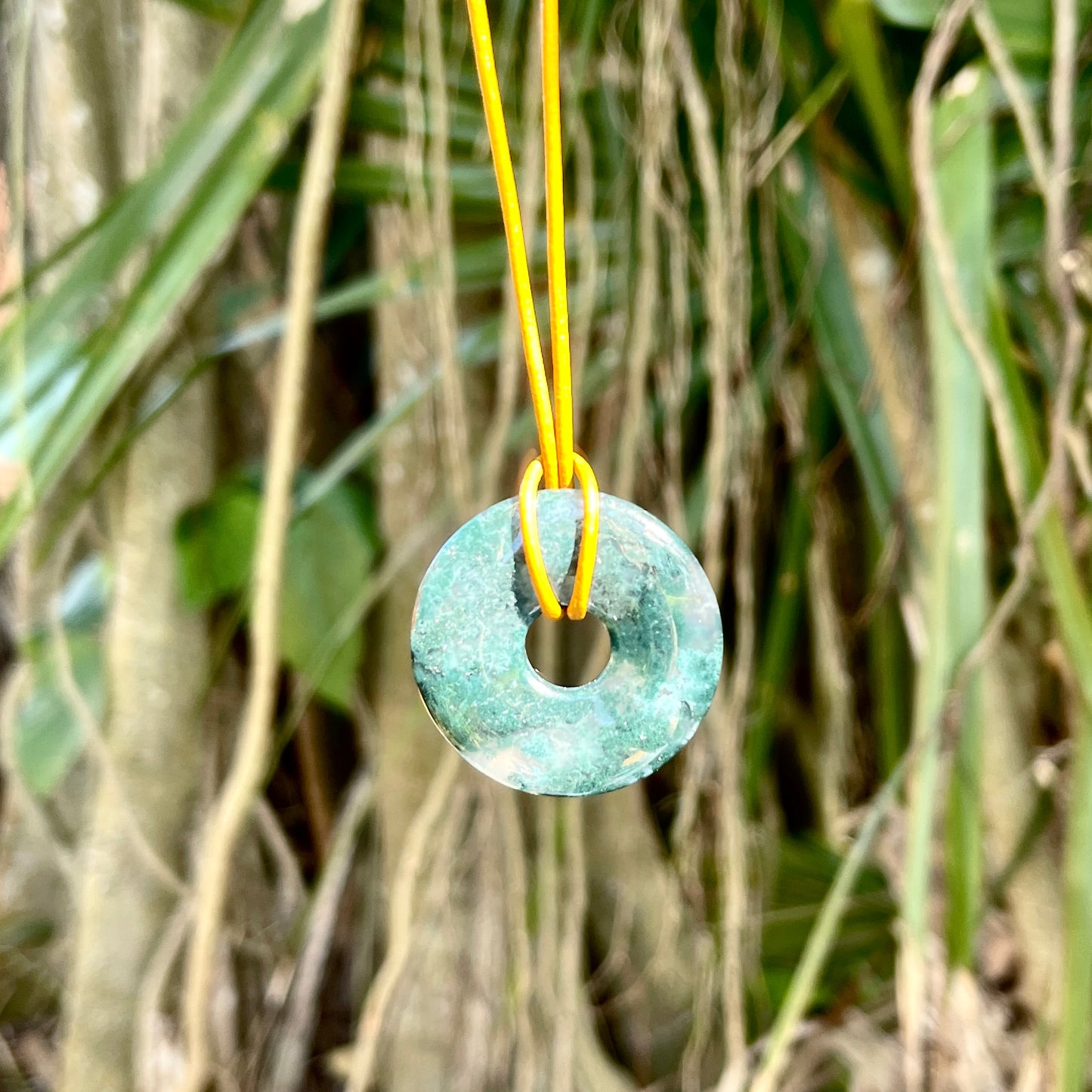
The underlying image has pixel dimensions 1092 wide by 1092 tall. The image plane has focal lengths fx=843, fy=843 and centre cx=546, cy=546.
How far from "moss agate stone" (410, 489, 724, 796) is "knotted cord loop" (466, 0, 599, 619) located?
0.01 metres

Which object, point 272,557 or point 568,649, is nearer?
point 272,557

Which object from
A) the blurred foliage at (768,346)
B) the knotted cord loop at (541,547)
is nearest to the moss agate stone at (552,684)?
the knotted cord loop at (541,547)

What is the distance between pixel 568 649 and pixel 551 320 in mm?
545

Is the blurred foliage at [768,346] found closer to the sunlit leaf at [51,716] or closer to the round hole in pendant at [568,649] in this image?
the sunlit leaf at [51,716]

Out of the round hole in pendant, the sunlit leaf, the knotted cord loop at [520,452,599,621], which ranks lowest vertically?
the sunlit leaf

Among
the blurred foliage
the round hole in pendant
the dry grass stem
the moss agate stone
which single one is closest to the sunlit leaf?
the blurred foliage

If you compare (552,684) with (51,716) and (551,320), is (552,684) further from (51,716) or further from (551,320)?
(51,716)

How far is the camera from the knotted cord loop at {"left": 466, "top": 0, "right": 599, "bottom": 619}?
0.84 feet

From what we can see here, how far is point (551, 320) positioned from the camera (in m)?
0.27

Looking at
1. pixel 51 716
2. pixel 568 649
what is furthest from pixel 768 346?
pixel 51 716

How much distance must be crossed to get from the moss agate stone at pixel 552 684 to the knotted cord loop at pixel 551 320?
0.04ft

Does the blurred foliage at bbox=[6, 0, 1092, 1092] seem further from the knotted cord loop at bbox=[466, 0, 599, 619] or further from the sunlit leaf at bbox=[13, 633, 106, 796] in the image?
the knotted cord loop at bbox=[466, 0, 599, 619]

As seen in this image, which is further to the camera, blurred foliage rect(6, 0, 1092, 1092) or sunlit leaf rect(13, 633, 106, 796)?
sunlit leaf rect(13, 633, 106, 796)

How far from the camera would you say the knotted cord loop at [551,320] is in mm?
256
